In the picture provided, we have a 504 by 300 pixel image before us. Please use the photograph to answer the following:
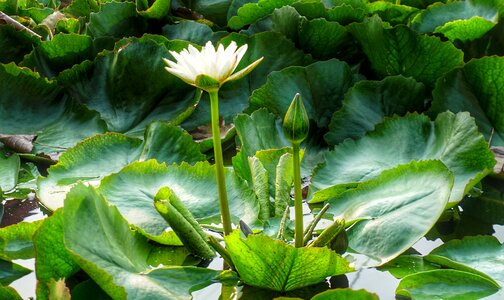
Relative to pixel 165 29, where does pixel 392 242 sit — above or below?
below

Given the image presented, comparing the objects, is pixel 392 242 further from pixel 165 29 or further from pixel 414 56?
pixel 165 29

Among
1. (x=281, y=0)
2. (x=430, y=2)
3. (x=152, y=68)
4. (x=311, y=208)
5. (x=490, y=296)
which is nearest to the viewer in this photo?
(x=490, y=296)

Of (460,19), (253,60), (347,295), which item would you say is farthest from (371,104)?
(347,295)

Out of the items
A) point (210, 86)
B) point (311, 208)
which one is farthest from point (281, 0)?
point (210, 86)

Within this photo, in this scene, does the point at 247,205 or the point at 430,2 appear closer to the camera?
the point at 247,205

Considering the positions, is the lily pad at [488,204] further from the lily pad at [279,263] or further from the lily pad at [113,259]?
the lily pad at [113,259]

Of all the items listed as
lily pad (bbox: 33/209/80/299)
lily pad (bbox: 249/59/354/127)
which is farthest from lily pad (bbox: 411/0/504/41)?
lily pad (bbox: 33/209/80/299)

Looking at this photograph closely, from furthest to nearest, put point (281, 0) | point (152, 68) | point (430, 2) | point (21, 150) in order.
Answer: point (430, 2), point (281, 0), point (152, 68), point (21, 150)
